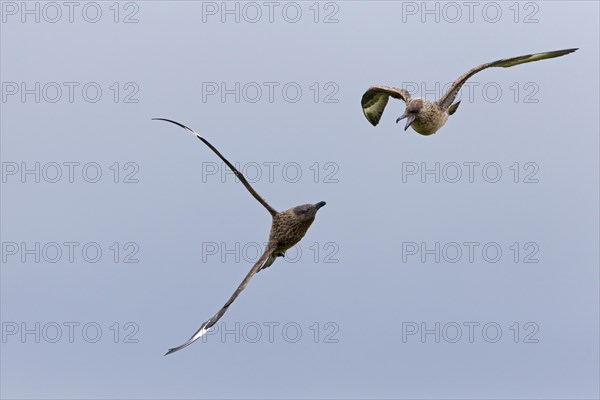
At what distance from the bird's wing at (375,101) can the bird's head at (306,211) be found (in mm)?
3708

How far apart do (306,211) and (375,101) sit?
4.67 m

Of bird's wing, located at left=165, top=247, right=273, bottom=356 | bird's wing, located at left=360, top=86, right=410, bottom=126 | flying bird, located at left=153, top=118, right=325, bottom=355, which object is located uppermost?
bird's wing, located at left=360, top=86, right=410, bottom=126

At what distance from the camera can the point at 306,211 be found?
1272 cm

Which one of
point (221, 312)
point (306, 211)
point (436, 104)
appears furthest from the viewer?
point (436, 104)

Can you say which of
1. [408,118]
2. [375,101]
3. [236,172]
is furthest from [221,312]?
[375,101]

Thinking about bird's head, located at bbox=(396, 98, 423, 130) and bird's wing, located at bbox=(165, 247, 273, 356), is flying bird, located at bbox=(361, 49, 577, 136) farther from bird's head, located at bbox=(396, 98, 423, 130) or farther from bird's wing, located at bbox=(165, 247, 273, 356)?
bird's wing, located at bbox=(165, 247, 273, 356)

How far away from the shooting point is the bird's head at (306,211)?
Result: 499 inches

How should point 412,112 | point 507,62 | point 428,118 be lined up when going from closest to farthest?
point 507,62 → point 412,112 → point 428,118

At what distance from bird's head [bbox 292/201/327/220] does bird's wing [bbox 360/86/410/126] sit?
12.2 ft

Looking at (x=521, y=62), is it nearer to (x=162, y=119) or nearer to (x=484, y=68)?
(x=484, y=68)

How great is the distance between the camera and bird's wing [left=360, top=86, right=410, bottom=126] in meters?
16.0

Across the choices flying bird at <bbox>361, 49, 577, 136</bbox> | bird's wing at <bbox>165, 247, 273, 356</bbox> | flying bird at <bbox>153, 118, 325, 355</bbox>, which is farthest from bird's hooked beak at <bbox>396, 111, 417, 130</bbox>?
bird's wing at <bbox>165, 247, 273, 356</bbox>

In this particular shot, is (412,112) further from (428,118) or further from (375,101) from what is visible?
(375,101)

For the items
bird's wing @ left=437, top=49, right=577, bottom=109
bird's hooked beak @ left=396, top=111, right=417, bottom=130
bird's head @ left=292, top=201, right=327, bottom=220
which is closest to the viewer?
bird's head @ left=292, top=201, right=327, bottom=220
